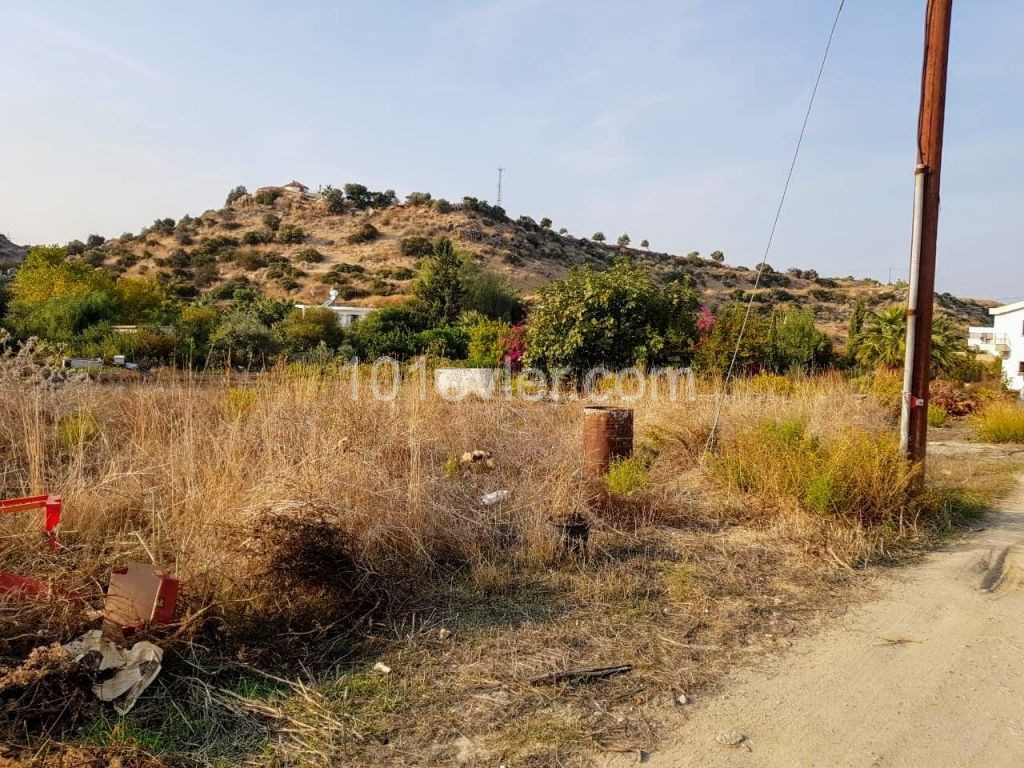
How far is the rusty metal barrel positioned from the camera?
6039mm

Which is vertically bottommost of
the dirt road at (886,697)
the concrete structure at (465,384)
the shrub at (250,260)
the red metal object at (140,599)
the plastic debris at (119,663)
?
the dirt road at (886,697)

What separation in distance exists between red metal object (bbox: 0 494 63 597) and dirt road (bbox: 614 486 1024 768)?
2619mm

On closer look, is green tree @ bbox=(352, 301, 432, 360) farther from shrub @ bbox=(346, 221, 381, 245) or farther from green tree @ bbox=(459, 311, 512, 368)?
shrub @ bbox=(346, 221, 381, 245)

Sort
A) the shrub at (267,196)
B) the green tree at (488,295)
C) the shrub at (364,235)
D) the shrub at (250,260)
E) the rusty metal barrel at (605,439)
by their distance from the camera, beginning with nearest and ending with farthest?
the rusty metal barrel at (605,439) → the green tree at (488,295) → the shrub at (250,260) → the shrub at (364,235) → the shrub at (267,196)

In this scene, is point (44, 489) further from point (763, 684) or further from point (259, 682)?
point (763, 684)

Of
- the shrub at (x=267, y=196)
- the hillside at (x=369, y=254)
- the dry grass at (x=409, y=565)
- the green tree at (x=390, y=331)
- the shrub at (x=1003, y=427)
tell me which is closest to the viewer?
the dry grass at (x=409, y=565)

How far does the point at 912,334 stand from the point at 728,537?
2354mm

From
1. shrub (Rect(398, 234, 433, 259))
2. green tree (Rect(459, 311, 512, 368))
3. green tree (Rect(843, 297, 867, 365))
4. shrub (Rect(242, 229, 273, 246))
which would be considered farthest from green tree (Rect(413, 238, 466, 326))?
shrub (Rect(242, 229, 273, 246))

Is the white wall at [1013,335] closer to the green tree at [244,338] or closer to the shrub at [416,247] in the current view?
the green tree at [244,338]

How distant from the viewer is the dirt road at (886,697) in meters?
2.48

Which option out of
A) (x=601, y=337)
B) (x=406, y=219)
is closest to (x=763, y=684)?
(x=601, y=337)

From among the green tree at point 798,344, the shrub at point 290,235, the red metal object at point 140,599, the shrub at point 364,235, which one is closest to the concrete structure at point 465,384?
the red metal object at point 140,599

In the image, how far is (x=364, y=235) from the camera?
184 feet

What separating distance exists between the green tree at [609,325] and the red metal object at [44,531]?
32.0 ft
